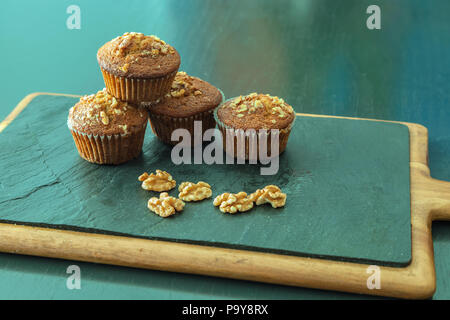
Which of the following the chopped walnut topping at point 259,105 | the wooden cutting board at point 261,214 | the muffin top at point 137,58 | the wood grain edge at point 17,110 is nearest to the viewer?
the wooden cutting board at point 261,214

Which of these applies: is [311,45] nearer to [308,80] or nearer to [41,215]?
[308,80]

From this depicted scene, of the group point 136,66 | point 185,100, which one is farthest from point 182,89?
point 136,66

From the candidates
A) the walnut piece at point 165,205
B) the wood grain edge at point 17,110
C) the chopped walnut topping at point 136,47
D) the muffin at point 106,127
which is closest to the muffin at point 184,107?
the muffin at point 106,127

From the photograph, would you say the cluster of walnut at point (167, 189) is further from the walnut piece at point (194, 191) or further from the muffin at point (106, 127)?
the muffin at point (106, 127)

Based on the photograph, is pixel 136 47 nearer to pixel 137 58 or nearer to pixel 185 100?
pixel 137 58

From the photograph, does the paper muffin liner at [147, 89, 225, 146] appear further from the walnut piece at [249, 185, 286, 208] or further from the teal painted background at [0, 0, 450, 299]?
the teal painted background at [0, 0, 450, 299]
